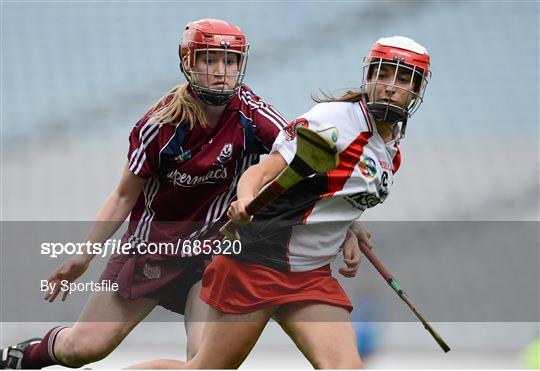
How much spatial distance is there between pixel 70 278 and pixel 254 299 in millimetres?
857

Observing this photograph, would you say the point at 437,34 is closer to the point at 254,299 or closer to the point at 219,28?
the point at 219,28

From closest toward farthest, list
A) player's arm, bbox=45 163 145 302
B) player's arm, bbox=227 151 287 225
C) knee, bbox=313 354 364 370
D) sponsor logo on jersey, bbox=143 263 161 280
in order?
player's arm, bbox=227 151 287 225, knee, bbox=313 354 364 370, player's arm, bbox=45 163 145 302, sponsor logo on jersey, bbox=143 263 161 280

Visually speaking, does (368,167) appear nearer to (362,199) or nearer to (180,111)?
(362,199)

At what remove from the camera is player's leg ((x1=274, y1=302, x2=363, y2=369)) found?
323 centimetres

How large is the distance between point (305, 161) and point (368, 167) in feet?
1.13

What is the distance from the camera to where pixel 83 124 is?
5.61 m

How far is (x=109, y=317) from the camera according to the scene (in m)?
3.92

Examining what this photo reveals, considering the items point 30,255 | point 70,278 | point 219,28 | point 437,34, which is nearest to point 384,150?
point 219,28

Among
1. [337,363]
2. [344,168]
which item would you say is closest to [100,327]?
[337,363]

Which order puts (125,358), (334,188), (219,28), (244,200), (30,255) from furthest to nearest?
(125,358) < (30,255) < (219,28) < (334,188) < (244,200)

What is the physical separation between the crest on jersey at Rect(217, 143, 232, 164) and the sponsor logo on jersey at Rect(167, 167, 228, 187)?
4 cm

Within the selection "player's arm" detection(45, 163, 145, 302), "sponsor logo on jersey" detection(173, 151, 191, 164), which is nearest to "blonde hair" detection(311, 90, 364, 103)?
"sponsor logo on jersey" detection(173, 151, 191, 164)

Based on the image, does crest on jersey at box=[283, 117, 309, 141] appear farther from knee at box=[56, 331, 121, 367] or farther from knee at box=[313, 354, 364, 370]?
knee at box=[56, 331, 121, 367]

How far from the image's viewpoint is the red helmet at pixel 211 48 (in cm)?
362
